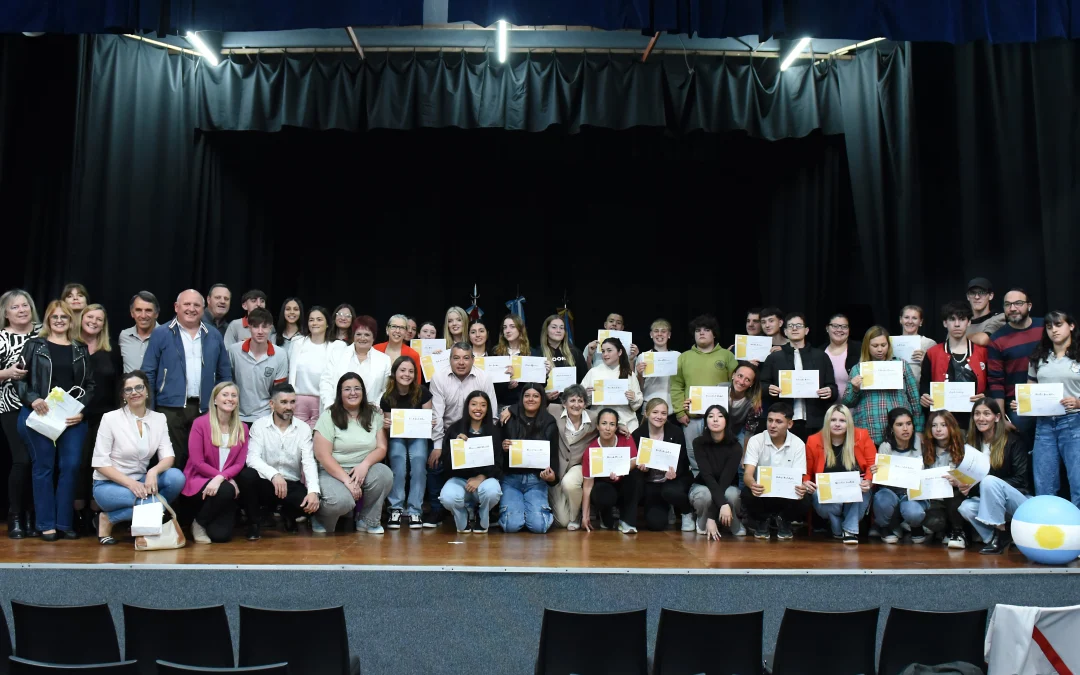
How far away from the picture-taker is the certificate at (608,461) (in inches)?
251

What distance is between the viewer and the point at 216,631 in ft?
11.0

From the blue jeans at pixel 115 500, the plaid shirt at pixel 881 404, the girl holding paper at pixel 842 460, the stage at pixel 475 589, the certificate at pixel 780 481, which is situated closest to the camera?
the stage at pixel 475 589

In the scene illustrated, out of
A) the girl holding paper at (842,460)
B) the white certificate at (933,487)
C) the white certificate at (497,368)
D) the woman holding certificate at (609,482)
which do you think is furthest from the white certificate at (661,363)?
the white certificate at (933,487)

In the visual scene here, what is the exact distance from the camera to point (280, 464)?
6.14m

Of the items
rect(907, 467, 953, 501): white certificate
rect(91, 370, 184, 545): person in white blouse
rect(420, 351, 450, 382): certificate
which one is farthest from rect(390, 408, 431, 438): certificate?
rect(907, 467, 953, 501): white certificate

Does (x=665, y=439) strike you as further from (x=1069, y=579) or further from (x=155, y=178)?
(x=155, y=178)

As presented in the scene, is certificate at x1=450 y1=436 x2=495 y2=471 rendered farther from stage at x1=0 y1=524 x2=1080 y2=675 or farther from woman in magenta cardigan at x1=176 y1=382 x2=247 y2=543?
woman in magenta cardigan at x1=176 y1=382 x2=247 y2=543

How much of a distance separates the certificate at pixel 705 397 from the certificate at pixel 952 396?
59.1 inches

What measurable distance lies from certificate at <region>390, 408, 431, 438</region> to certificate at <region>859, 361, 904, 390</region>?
326 centimetres

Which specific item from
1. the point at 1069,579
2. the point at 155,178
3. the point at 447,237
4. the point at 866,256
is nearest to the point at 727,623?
the point at 1069,579

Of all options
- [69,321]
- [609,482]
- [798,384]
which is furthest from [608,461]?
[69,321]

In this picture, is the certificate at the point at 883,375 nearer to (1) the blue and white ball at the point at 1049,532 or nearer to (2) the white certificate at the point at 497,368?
(1) the blue and white ball at the point at 1049,532

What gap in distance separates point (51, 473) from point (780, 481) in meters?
4.96

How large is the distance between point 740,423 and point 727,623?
359cm
